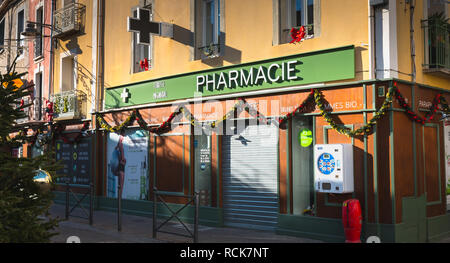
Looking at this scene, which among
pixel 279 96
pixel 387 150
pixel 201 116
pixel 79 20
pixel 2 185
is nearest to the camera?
pixel 2 185

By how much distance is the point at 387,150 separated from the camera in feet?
30.2

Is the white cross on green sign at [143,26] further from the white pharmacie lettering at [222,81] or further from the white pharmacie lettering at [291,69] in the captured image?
the white pharmacie lettering at [291,69]

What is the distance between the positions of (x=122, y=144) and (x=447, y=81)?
946cm

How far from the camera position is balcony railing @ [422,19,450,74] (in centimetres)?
1030

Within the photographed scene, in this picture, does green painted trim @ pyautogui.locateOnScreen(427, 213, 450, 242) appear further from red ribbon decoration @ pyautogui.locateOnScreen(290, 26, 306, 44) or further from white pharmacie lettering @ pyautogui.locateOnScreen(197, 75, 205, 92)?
white pharmacie lettering @ pyautogui.locateOnScreen(197, 75, 205, 92)

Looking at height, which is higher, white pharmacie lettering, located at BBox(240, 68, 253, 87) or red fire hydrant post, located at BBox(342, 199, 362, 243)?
white pharmacie lettering, located at BBox(240, 68, 253, 87)

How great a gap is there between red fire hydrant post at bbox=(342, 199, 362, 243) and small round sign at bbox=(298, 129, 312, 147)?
1.94 metres

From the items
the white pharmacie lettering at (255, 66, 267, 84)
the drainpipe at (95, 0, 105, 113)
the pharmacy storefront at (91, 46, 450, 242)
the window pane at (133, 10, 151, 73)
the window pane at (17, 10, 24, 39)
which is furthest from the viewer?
the window pane at (17, 10, 24, 39)

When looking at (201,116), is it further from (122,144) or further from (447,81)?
(447,81)

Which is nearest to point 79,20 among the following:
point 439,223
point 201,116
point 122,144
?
point 122,144

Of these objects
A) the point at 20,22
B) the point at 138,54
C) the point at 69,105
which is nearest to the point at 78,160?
the point at 69,105

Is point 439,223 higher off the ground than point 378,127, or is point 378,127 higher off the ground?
point 378,127

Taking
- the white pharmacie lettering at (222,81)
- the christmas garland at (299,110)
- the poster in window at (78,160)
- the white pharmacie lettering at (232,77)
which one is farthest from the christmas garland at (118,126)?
the christmas garland at (299,110)

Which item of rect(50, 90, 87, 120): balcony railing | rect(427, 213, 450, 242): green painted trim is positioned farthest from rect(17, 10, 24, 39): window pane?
rect(427, 213, 450, 242): green painted trim
